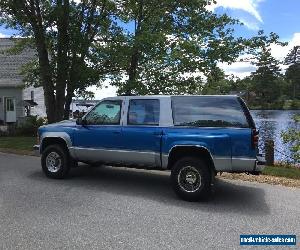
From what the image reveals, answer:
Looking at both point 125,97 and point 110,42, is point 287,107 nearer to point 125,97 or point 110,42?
point 110,42

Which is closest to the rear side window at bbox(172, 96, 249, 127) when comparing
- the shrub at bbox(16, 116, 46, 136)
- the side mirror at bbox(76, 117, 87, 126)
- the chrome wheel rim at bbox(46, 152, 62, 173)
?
the side mirror at bbox(76, 117, 87, 126)

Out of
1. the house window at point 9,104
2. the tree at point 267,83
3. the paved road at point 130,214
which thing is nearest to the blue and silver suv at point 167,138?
the paved road at point 130,214

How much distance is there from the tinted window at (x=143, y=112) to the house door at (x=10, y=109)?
24.9 m

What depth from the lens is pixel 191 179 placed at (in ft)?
27.8

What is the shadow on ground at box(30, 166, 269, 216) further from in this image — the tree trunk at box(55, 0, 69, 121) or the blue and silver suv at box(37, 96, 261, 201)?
the tree trunk at box(55, 0, 69, 121)

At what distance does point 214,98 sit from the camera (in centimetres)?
872

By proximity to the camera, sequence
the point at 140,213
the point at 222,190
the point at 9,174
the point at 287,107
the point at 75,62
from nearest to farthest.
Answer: the point at 140,213 → the point at 222,190 → the point at 9,174 → the point at 75,62 → the point at 287,107

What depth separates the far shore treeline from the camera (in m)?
18.4

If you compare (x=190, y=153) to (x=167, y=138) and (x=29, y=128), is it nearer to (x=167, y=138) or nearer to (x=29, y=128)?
(x=167, y=138)

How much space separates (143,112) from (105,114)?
101 centimetres

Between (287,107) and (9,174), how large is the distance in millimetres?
103233

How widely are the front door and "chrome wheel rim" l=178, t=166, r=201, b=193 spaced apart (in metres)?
1.71

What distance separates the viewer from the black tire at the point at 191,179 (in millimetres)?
8297

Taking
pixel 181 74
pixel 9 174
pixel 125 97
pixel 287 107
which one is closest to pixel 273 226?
pixel 125 97
